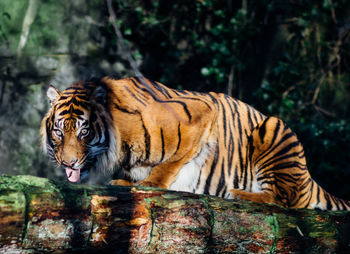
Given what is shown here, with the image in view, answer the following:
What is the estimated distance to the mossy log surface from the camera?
1740 millimetres

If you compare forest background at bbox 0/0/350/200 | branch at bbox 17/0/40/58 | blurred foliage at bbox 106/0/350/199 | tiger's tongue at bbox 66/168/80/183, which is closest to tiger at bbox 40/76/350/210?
tiger's tongue at bbox 66/168/80/183

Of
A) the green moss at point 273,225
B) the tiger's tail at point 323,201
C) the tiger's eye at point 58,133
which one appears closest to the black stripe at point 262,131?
the tiger's tail at point 323,201

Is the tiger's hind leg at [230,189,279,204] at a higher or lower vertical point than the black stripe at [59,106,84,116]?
lower

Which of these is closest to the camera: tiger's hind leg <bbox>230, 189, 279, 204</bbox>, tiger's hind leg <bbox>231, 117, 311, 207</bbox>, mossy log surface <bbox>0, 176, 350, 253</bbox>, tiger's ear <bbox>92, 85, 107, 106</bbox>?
mossy log surface <bbox>0, 176, 350, 253</bbox>

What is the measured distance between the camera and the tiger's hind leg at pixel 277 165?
130 inches

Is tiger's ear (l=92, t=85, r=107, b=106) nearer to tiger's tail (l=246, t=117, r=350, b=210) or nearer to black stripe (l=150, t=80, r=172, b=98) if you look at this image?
black stripe (l=150, t=80, r=172, b=98)

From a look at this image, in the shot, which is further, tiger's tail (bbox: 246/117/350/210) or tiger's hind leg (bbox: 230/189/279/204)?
tiger's tail (bbox: 246/117/350/210)

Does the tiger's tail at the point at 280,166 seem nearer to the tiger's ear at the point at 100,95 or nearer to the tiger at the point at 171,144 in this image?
the tiger at the point at 171,144

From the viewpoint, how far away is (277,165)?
334cm

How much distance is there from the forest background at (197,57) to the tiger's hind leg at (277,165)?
2155 mm

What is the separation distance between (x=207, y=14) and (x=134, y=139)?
4112 mm

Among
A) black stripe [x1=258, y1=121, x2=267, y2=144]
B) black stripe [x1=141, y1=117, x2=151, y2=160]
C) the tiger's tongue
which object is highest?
black stripe [x1=258, y1=121, x2=267, y2=144]

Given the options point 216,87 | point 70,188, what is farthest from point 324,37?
point 70,188

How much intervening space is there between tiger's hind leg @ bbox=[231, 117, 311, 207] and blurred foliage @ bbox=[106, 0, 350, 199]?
2731mm
